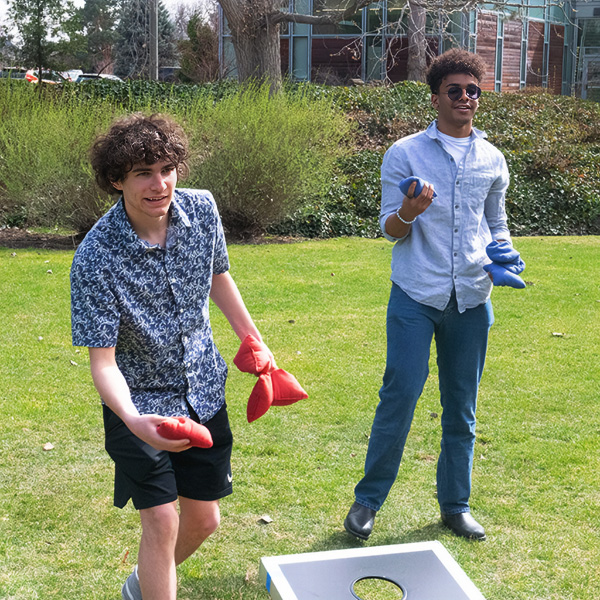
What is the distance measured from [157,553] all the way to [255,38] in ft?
43.3

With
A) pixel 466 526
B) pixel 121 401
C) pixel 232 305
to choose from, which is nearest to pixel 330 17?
pixel 466 526

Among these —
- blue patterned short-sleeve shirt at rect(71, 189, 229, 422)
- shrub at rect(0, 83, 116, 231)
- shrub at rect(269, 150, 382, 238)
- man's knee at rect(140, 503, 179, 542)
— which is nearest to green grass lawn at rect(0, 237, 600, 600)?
man's knee at rect(140, 503, 179, 542)

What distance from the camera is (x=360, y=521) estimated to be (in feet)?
12.4

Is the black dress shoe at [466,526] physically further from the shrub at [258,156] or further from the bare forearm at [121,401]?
the shrub at [258,156]

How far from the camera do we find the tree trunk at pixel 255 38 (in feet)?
47.3

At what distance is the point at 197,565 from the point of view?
3605 millimetres

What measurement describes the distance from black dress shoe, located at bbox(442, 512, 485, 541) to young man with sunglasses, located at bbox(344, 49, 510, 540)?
1.28 ft

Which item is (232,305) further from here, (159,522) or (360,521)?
(360,521)

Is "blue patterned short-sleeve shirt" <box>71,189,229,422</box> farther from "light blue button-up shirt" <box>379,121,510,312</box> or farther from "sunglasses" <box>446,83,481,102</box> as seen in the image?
"sunglasses" <box>446,83,481,102</box>

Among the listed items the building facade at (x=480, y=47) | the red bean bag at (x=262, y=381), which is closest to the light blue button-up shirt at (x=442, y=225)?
the red bean bag at (x=262, y=381)

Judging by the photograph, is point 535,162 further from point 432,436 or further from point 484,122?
point 432,436

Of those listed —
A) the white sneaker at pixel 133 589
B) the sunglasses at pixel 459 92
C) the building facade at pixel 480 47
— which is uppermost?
the building facade at pixel 480 47

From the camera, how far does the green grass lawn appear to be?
11.9 ft

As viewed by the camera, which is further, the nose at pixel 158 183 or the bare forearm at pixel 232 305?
the bare forearm at pixel 232 305
